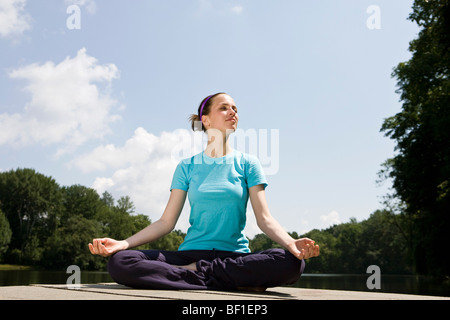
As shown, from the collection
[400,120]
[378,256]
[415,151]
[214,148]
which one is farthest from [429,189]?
[378,256]

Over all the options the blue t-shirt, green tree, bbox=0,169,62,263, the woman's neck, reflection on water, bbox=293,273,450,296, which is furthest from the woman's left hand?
green tree, bbox=0,169,62,263

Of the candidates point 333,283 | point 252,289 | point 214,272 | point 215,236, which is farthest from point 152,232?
point 333,283

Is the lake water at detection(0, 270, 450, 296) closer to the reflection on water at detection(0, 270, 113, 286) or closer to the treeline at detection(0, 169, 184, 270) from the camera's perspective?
the reflection on water at detection(0, 270, 113, 286)

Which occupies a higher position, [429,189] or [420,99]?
[420,99]

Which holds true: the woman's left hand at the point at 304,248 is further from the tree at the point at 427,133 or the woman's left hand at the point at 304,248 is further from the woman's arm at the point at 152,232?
the tree at the point at 427,133

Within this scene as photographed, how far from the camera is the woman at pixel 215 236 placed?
3.04 meters

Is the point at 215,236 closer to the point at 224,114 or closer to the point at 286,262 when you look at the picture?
the point at 286,262

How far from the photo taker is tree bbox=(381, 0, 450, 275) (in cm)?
1719

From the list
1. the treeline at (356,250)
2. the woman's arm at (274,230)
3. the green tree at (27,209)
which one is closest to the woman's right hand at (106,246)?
the woman's arm at (274,230)

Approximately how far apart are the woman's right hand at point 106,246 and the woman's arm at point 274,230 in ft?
3.15

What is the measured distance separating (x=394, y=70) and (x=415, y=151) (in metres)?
4.10

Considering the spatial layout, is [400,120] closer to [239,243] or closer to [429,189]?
[429,189]

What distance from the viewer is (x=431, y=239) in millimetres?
19328

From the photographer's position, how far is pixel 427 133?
60.9 feet
